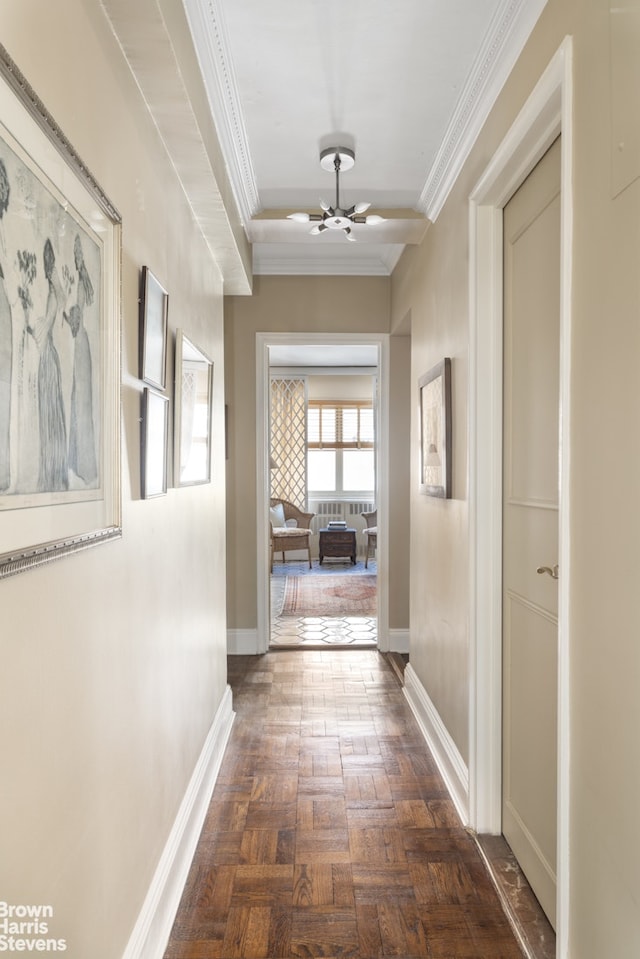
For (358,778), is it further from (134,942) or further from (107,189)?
(107,189)

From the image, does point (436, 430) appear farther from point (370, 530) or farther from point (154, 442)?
point (370, 530)

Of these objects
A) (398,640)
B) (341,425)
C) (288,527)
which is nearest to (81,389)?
(398,640)

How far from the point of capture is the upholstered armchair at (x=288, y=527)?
7.41m

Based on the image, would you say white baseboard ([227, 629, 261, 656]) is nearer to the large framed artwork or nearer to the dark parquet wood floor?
the dark parquet wood floor

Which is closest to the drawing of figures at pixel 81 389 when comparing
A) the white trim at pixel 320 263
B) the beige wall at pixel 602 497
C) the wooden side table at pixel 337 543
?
the beige wall at pixel 602 497

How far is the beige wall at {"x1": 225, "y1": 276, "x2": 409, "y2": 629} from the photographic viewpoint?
13.2 feet

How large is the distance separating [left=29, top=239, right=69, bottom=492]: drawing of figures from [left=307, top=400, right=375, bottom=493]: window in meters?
7.45

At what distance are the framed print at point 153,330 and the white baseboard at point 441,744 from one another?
5.83 feet

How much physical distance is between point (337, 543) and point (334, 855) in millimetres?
5655

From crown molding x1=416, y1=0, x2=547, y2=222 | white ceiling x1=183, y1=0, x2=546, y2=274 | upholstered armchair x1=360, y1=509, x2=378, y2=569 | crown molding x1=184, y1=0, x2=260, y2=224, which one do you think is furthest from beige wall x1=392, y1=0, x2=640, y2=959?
upholstered armchair x1=360, y1=509, x2=378, y2=569

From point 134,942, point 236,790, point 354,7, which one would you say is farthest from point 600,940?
point 354,7

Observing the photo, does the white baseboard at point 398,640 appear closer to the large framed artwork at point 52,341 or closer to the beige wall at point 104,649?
the beige wall at point 104,649

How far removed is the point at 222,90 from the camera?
1.95m

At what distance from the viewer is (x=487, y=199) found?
80.0 inches
